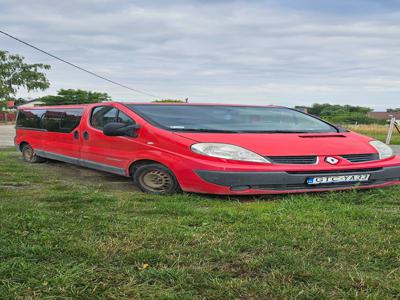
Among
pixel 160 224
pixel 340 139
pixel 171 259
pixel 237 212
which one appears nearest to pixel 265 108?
pixel 340 139

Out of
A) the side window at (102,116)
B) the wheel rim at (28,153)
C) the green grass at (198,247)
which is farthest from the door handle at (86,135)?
the wheel rim at (28,153)

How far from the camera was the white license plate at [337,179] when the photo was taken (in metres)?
4.71

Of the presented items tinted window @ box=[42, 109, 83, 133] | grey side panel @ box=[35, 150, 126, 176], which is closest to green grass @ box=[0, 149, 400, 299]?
grey side panel @ box=[35, 150, 126, 176]

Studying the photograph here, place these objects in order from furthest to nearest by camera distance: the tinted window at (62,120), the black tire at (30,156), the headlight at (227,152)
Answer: the black tire at (30,156) < the tinted window at (62,120) < the headlight at (227,152)

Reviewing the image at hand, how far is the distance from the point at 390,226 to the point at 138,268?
200 cm

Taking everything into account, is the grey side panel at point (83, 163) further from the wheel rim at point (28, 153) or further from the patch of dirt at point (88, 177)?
the wheel rim at point (28, 153)

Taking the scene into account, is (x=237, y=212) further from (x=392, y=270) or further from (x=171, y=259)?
(x=392, y=270)

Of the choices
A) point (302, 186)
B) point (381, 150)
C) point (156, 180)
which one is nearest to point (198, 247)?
point (302, 186)

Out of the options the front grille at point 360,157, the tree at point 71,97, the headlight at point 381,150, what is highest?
the headlight at point 381,150

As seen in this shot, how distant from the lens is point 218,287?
2432 millimetres

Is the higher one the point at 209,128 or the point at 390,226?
the point at 209,128

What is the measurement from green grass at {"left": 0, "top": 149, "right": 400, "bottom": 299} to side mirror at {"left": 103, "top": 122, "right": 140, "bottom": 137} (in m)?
1.09

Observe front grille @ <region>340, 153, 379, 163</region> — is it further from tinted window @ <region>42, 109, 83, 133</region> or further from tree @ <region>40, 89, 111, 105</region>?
tree @ <region>40, 89, 111, 105</region>

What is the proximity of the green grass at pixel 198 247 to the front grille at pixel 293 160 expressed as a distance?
36 cm
